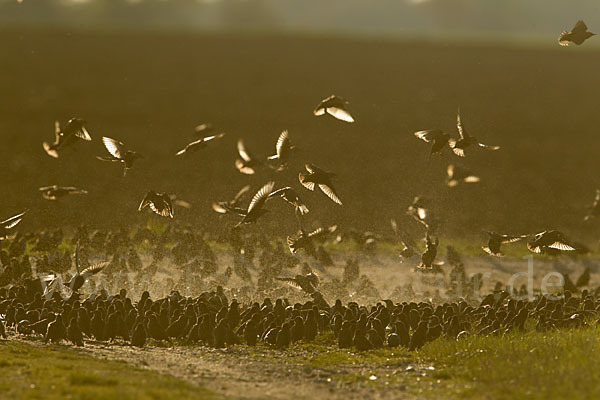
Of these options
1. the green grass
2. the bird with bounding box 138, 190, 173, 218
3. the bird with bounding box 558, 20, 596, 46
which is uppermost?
the bird with bounding box 558, 20, 596, 46

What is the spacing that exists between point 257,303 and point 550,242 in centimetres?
714

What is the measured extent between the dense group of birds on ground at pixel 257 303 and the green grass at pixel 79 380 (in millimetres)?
1962

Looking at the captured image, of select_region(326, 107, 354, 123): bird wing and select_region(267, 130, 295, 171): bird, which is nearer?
select_region(267, 130, 295, 171): bird

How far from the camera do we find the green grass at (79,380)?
1194 centimetres

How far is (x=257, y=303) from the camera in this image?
18781 mm

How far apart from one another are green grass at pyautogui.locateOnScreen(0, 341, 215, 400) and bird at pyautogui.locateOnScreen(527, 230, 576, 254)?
33.2 feet

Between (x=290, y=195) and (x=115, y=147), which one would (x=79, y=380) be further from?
(x=115, y=147)

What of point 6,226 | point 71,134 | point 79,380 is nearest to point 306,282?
point 71,134

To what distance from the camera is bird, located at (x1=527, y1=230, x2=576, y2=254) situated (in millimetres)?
19328

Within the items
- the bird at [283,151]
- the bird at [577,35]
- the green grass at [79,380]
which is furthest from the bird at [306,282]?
the bird at [577,35]

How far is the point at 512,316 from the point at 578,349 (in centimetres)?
348

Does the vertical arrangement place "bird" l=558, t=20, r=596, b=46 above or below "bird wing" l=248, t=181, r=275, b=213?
above

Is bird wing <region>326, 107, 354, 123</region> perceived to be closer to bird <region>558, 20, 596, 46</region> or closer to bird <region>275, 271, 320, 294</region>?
bird <region>275, 271, 320, 294</region>

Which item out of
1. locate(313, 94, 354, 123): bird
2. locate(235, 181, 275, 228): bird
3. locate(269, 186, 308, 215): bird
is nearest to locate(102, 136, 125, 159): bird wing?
locate(235, 181, 275, 228): bird
